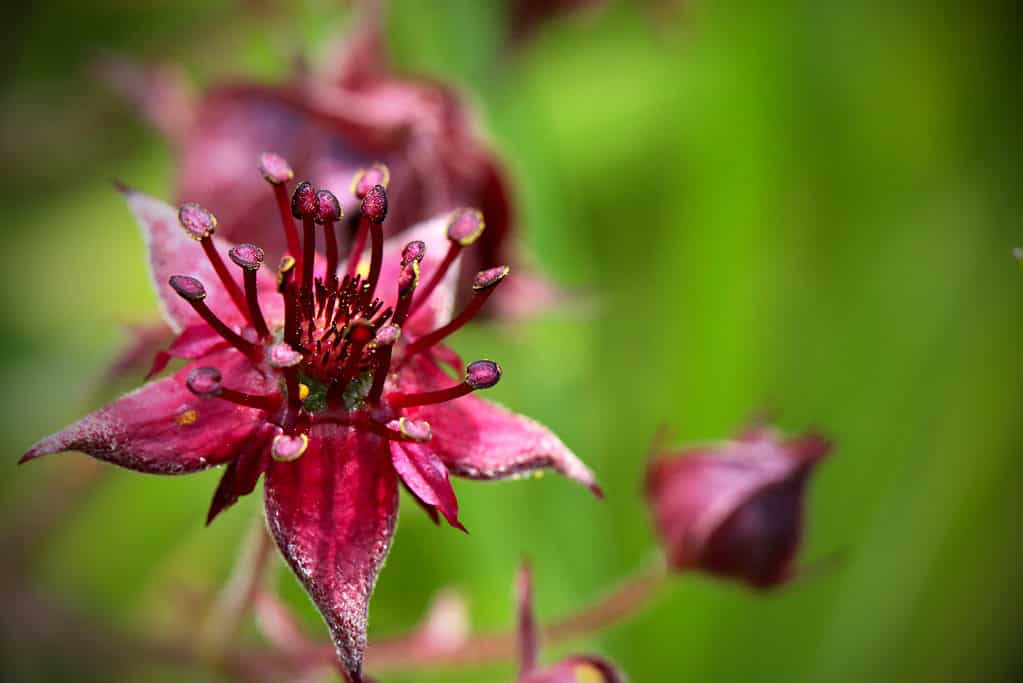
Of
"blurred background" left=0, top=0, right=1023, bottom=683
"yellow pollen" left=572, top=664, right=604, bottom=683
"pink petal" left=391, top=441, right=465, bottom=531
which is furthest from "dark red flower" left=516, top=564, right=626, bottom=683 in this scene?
"blurred background" left=0, top=0, right=1023, bottom=683

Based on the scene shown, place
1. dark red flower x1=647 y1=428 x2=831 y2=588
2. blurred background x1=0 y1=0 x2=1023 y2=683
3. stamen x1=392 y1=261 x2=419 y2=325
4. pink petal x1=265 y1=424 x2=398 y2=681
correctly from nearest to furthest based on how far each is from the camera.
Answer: pink petal x1=265 y1=424 x2=398 y2=681 → stamen x1=392 y1=261 x2=419 y2=325 → dark red flower x1=647 y1=428 x2=831 y2=588 → blurred background x1=0 y1=0 x2=1023 y2=683

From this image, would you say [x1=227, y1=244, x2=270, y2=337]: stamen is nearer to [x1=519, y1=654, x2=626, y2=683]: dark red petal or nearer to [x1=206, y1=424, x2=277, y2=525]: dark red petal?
[x1=206, y1=424, x2=277, y2=525]: dark red petal

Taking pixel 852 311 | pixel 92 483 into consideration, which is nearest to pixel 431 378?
pixel 92 483

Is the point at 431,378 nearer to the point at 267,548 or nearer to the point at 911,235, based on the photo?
the point at 267,548

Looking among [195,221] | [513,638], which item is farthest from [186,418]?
[513,638]

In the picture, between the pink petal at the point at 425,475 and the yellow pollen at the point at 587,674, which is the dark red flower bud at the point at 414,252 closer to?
the pink petal at the point at 425,475

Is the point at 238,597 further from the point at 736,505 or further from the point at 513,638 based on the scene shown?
the point at 736,505

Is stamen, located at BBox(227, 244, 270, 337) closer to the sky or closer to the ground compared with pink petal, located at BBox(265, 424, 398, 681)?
closer to the sky

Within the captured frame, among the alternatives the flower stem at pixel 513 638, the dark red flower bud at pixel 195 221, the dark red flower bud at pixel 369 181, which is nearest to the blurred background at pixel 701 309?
the flower stem at pixel 513 638
